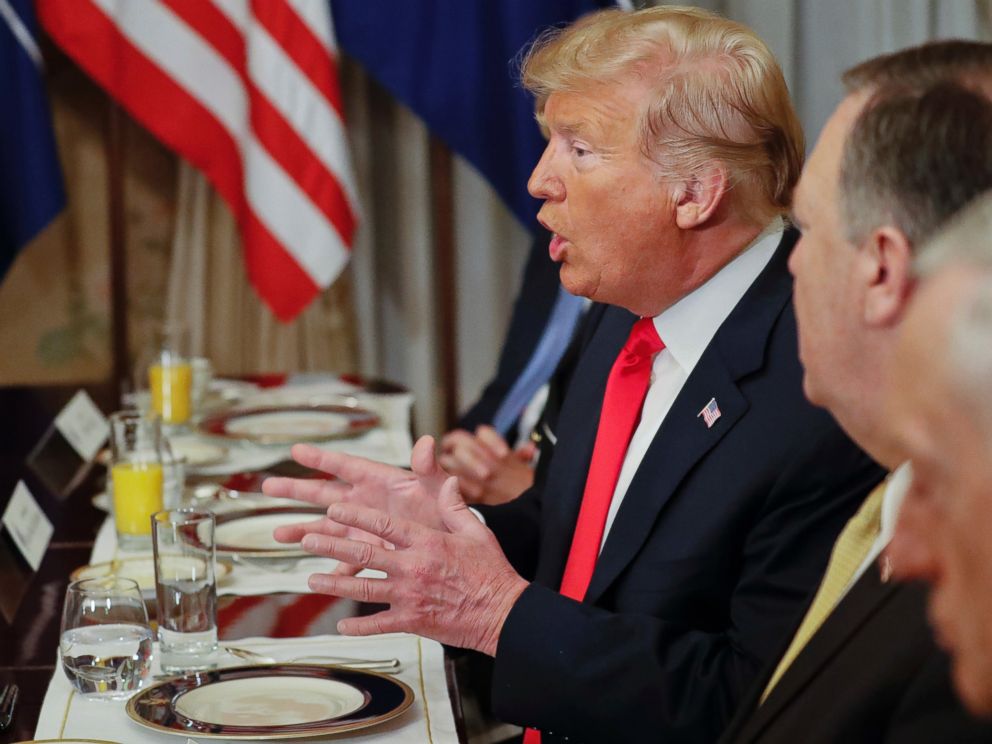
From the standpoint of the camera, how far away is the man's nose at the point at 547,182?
1828 mm

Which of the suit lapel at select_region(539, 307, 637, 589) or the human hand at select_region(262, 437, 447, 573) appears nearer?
the human hand at select_region(262, 437, 447, 573)

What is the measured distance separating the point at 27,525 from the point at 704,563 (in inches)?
39.8

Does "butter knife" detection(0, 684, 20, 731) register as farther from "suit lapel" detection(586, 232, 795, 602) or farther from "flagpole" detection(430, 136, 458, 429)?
"flagpole" detection(430, 136, 458, 429)

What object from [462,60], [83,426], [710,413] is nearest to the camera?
[710,413]

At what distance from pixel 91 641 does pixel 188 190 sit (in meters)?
2.95

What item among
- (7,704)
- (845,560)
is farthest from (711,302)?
(7,704)

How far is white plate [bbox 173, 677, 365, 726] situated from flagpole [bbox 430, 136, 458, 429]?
3.02 m

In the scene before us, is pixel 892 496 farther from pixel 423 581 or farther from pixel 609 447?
pixel 609 447

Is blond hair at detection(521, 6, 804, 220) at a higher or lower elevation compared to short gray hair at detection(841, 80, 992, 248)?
higher

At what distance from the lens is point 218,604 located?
1705 millimetres

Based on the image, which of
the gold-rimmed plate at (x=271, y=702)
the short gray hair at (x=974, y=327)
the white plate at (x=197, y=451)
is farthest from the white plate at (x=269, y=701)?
the white plate at (x=197, y=451)

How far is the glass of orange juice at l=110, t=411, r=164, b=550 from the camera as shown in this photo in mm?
1947

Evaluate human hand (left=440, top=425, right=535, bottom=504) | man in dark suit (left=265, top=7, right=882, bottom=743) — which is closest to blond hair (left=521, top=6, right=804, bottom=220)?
man in dark suit (left=265, top=7, right=882, bottom=743)

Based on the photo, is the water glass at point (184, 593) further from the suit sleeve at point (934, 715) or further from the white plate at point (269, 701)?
the suit sleeve at point (934, 715)
